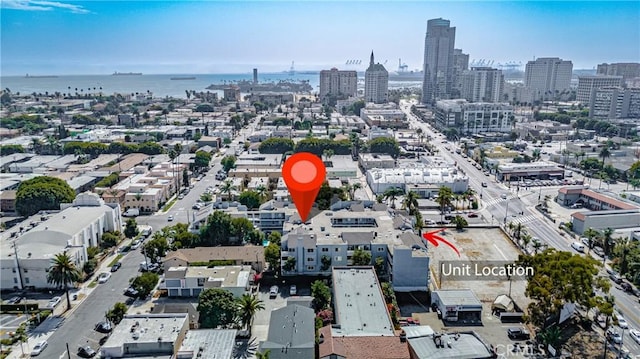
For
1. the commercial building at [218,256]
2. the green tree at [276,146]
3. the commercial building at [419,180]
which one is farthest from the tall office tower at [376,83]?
the commercial building at [218,256]

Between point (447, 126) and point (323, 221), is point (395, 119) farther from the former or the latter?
point (323, 221)

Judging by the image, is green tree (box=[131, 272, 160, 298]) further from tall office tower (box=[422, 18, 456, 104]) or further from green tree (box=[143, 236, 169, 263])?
tall office tower (box=[422, 18, 456, 104])

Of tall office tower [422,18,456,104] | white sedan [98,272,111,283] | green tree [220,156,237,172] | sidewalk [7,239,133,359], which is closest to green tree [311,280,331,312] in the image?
sidewalk [7,239,133,359]

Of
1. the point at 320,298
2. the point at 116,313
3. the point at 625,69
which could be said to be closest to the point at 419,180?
the point at 320,298

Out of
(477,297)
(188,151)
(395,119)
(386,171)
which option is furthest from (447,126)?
(477,297)

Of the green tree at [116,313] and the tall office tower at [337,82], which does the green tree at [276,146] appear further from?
the tall office tower at [337,82]
